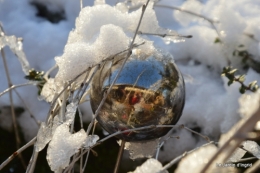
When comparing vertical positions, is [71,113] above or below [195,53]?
above

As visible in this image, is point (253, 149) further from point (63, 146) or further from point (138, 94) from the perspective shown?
point (63, 146)

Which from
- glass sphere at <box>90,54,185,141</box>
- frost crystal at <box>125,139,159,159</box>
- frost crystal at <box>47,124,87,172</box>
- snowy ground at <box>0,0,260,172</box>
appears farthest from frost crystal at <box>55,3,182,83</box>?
snowy ground at <box>0,0,260,172</box>

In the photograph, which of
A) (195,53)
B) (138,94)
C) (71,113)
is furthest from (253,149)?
(195,53)

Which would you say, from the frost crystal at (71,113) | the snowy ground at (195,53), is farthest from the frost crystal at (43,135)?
Answer: the snowy ground at (195,53)

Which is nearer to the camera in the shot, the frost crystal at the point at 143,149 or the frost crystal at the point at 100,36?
the frost crystal at the point at 100,36

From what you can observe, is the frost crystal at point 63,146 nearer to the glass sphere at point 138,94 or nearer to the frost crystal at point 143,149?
the glass sphere at point 138,94
